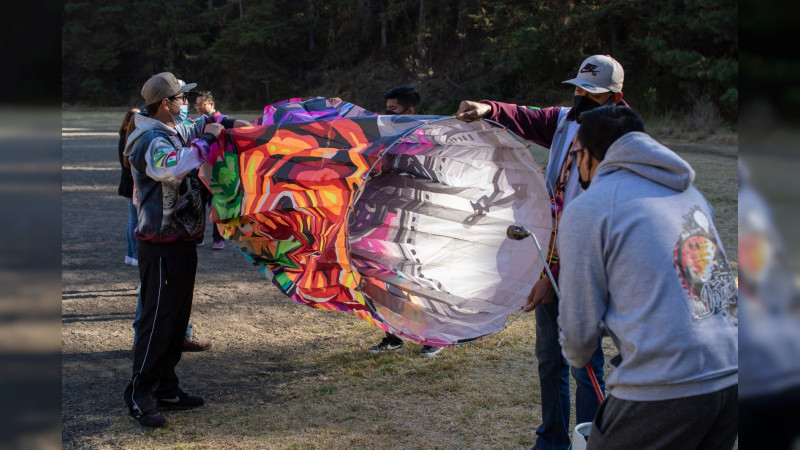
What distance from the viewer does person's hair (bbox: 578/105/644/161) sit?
234 centimetres

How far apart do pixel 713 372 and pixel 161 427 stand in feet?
10.3

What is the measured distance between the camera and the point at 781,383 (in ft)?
3.01

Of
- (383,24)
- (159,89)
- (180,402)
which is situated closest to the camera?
(159,89)

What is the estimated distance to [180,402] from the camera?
4211 millimetres

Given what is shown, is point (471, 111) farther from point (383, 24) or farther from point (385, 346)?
point (383, 24)

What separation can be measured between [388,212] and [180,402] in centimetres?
183

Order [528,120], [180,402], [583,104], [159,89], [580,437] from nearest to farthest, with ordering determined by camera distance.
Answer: [580,437], [583,104], [528,120], [159,89], [180,402]

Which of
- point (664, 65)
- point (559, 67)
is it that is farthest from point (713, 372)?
point (559, 67)

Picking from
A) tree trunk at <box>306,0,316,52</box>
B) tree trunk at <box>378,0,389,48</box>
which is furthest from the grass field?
tree trunk at <box>306,0,316,52</box>

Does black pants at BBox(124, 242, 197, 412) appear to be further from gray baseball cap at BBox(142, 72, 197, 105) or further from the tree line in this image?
the tree line

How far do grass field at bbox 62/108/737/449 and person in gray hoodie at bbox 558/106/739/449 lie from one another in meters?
1.81

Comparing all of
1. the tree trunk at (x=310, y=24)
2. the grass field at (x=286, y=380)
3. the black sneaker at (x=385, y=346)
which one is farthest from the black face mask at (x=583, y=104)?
the tree trunk at (x=310, y=24)

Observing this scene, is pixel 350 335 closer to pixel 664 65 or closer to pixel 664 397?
pixel 664 397

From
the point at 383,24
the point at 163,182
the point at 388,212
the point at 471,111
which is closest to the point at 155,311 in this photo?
the point at 163,182
